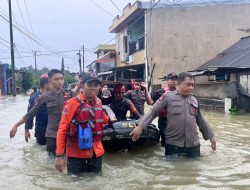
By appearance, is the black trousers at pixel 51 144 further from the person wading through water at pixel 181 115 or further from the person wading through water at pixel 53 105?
the person wading through water at pixel 181 115

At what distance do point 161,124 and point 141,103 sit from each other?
2034 mm

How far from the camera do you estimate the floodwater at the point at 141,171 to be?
5.56 metres

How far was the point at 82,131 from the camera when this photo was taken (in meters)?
4.85

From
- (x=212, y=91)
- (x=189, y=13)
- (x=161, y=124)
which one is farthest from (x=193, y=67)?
(x=161, y=124)

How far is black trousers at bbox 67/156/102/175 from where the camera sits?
5.10 m

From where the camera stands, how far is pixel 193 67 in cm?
2553

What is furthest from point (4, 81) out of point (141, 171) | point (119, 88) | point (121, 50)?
point (141, 171)

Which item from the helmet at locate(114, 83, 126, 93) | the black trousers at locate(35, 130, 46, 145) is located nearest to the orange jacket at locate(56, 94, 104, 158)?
the black trousers at locate(35, 130, 46, 145)

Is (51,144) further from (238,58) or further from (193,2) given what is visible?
(193,2)

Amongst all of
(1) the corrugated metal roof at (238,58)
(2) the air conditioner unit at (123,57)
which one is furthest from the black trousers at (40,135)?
(2) the air conditioner unit at (123,57)

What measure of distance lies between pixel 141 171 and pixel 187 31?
1987 centimetres

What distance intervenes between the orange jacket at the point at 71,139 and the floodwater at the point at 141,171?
0.50m

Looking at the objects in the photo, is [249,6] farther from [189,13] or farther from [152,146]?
[152,146]

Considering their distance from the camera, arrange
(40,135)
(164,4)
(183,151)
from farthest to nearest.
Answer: (164,4), (40,135), (183,151)
